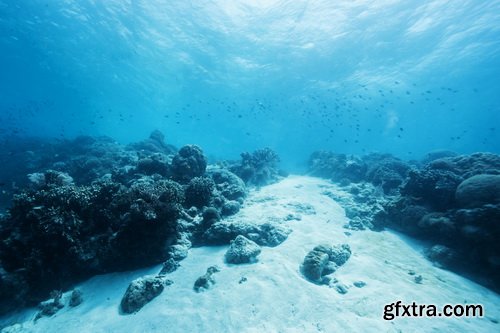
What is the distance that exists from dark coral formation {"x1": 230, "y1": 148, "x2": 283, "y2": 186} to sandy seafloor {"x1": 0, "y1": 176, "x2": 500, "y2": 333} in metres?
10.5

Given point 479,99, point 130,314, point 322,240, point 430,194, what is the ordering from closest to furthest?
point 130,314
point 322,240
point 430,194
point 479,99

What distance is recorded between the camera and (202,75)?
45.6m

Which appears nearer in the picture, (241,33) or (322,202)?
(322,202)

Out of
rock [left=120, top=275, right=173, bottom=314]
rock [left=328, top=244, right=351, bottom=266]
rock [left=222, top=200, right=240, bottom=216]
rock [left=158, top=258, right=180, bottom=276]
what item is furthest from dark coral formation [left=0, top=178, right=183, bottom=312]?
rock [left=328, top=244, right=351, bottom=266]

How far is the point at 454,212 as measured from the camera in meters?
9.47

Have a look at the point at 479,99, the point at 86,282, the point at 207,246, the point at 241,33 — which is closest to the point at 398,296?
the point at 207,246

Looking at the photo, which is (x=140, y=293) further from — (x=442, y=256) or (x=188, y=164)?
(x=442, y=256)

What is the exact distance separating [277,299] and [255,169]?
14.8m

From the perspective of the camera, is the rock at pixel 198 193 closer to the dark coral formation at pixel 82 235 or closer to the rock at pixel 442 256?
the dark coral formation at pixel 82 235

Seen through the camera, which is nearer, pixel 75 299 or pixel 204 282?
pixel 75 299

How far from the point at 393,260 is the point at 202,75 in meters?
44.2

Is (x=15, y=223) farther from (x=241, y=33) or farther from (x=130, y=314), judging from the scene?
(x=241, y=33)

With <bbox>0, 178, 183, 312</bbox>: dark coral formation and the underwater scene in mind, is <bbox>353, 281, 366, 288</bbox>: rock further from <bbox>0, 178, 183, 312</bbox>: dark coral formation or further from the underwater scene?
<bbox>0, 178, 183, 312</bbox>: dark coral formation

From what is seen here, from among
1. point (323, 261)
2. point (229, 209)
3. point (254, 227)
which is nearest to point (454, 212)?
point (323, 261)
